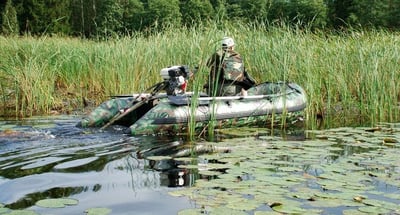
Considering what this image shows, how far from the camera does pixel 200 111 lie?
739 centimetres

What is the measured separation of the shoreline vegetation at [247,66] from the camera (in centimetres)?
821

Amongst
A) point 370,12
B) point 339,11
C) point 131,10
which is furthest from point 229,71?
point 131,10

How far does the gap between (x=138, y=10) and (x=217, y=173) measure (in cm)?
4312

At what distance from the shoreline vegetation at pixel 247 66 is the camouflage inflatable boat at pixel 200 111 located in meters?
0.29

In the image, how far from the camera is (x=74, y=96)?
10883mm

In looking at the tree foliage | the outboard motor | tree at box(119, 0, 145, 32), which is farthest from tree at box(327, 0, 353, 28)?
the outboard motor

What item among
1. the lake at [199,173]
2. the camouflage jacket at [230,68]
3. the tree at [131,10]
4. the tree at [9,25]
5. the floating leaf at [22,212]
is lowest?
the floating leaf at [22,212]

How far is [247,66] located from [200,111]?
2555 mm

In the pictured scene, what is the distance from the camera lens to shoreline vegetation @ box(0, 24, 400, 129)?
821 centimetres

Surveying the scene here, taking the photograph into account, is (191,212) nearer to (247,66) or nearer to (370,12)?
(247,66)

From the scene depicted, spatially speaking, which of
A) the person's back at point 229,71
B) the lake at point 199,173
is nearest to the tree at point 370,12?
the person's back at point 229,71

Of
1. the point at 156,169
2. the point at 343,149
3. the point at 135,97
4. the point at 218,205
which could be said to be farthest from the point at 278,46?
the point at 218,205

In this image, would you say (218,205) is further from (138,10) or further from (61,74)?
(138,10)

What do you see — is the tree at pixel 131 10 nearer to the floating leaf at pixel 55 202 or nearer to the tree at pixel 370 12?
the tree at pixel 370 12
